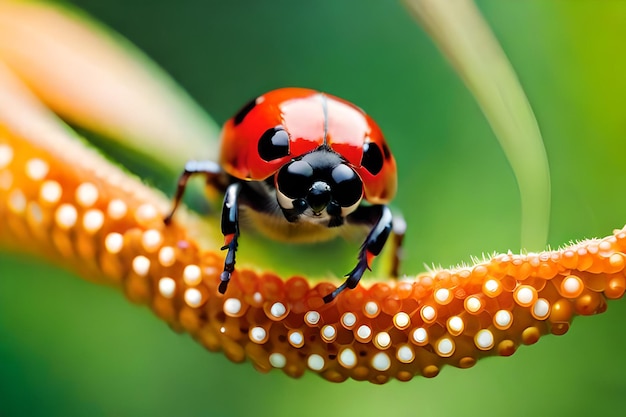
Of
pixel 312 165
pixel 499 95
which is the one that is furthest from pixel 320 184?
pixel 499 95

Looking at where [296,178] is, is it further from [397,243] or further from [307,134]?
[397,243]

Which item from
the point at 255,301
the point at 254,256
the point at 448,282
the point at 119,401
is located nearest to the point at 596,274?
the point at 448,282

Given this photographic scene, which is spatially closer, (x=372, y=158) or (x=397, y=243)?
(x=372, y=158)

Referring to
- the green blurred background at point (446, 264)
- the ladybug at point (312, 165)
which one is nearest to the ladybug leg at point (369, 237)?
the ladybug at point (312, 165)

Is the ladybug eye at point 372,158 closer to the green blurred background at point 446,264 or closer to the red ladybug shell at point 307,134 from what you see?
the red ladybug shell at point 307,134

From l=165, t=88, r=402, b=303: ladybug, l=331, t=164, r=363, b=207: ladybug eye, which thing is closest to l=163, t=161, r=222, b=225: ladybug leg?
l=165, t=88, r=402, b=303: ladybug

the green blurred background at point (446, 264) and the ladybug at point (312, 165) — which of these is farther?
the green blurred background at point (446, 264)

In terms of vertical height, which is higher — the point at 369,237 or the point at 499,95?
the point at 499,95
